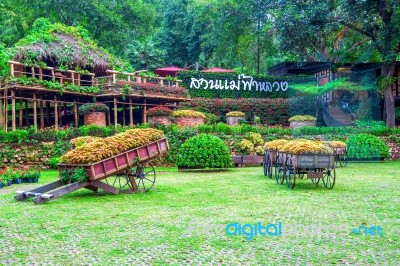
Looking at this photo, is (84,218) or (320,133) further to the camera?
(320,133)

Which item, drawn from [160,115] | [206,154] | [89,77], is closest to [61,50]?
[89,77]

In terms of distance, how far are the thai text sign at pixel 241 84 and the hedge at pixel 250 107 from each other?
183 cm

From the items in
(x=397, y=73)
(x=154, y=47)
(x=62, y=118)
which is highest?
(x=154, y=47)

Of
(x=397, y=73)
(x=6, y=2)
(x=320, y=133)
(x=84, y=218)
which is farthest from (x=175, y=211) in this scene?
(x=6, y=2)

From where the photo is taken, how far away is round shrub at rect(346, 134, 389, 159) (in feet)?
79.7

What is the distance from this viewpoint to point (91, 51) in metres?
32.3

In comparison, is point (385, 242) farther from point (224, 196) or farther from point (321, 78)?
point (321, 78)

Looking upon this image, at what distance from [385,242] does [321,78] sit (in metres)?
32.0

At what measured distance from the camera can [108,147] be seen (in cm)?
1179

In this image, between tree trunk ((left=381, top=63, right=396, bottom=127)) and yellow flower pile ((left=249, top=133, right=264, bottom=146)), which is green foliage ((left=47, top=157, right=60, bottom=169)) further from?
tree trunk ((left=381, top=63, right=396, bottom=127))

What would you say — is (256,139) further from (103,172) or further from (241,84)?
(103,172)

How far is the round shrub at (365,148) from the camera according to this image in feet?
79.7

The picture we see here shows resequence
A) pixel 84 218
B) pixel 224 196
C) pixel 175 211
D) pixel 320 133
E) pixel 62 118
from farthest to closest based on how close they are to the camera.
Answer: pixel 62 118, pixel 320 133, pixel 224 196, pixel 175 211, pixel 84 218

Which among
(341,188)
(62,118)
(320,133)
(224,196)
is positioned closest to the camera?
(224,196)
